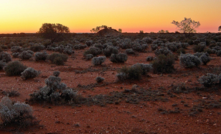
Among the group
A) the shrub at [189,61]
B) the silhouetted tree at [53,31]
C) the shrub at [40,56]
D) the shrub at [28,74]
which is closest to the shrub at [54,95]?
the shrub at [28,74]

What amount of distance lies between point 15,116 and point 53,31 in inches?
1273

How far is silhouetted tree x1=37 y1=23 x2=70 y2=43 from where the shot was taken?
115ft

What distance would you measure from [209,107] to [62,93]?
553cm

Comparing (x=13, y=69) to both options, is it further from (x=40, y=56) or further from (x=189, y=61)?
(x=189, y=61)

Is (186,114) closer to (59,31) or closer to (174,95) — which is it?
(174,95)

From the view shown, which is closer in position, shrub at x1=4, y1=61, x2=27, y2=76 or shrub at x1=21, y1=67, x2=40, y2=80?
shrub at x1=21, y1=67, x2=40, y2=80

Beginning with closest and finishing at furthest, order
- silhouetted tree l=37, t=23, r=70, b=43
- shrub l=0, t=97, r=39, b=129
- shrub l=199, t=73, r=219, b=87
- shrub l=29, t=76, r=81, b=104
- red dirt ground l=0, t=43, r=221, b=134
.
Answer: shrub l=0, t=97, r=39, b=129 → red dirt ground l=0, t=43, r=221, b=134 → shrub l=29, t=76, r=81, b=104 → shrub l=199, t=73, r=219, b=87 → silhouetted tree l=37, t=23, r=70, b=43

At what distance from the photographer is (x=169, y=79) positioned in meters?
11.3

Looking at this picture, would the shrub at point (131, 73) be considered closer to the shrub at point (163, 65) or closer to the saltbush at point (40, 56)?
the shrub at point (163, 65)

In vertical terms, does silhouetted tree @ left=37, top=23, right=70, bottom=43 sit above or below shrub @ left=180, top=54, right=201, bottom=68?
above

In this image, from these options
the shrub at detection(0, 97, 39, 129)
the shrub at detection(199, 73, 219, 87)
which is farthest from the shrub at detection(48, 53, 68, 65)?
the shrub at detection(199, 73, 219, 87)

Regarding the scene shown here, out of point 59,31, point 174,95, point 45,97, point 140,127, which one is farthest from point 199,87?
point 59,31

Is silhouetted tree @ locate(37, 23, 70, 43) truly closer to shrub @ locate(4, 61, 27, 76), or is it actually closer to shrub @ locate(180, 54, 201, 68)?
shrub @ locate(4, 61, 27, 76)

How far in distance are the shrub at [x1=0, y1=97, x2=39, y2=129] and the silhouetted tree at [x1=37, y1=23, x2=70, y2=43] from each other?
104 feet
